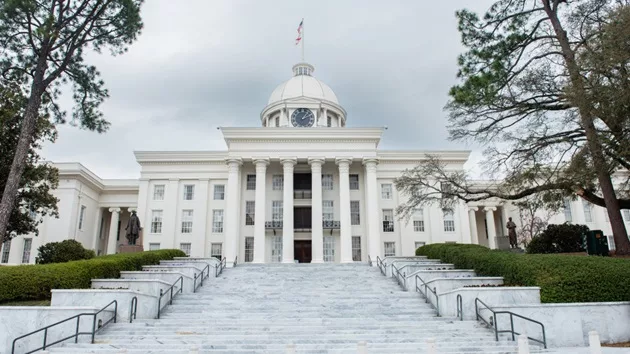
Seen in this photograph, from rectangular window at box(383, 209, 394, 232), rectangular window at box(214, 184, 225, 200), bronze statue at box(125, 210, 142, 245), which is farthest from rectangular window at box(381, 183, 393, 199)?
bronze statue at box(125, 210, 142, 245)

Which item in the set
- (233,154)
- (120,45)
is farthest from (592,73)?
(233,154)

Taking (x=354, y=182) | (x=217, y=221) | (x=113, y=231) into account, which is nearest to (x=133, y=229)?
(x=217, y=221)

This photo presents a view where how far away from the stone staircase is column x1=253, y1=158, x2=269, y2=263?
460 inches

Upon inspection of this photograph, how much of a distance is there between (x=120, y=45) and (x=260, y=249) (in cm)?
1619

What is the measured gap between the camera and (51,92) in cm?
1981

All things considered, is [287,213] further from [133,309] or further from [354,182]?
[133,309]

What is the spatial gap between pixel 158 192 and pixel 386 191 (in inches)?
744

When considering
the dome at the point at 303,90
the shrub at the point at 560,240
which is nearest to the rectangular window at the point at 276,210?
the dome at the point at 303,90

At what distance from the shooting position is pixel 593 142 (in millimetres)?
13680

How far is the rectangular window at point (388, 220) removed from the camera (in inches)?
1385

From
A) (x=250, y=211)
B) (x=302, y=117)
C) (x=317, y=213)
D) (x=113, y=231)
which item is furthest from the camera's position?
(x=302, y=117)

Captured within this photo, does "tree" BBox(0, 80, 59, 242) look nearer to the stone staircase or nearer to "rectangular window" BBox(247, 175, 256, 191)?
the stone staircase

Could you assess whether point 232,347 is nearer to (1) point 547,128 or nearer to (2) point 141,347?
(2) point 141,347

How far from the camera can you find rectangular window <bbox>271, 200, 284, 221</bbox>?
1353 inches
